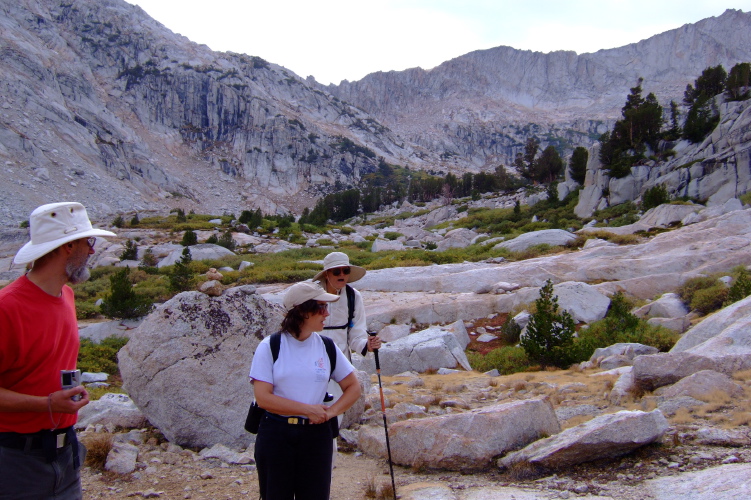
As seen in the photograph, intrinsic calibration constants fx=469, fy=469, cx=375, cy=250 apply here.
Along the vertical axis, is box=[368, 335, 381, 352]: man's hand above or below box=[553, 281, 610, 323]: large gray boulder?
above

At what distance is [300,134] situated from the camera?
119 metres

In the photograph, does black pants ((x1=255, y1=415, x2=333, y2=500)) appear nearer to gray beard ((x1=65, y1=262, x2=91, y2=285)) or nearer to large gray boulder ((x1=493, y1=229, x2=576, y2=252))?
gray beard ((x1=65, y1=262, x2=91, y2=285))

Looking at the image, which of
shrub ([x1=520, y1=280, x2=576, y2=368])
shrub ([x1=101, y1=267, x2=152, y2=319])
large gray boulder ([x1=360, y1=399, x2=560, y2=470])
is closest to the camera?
large gray boulder ([x1=360, y1=399, x2=560, y2=470])

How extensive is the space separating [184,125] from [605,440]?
119190mm

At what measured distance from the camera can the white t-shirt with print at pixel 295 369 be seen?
308 cm

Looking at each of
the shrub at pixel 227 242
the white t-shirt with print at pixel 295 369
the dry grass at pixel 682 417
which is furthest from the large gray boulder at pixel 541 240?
the white t-shirt with print at pixel 295 369

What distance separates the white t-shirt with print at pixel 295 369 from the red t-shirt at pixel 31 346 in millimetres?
1085

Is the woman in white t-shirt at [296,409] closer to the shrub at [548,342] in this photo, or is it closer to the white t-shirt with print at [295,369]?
the white t-shirt with print at [295,369]

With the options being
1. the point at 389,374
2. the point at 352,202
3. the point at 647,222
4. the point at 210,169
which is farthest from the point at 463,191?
the point at 389,374

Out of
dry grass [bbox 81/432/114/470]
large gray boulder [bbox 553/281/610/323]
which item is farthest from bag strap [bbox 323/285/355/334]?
large gray boulder [bbox 553/281/610/323]

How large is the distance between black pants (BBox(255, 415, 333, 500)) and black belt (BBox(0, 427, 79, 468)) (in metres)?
1.08

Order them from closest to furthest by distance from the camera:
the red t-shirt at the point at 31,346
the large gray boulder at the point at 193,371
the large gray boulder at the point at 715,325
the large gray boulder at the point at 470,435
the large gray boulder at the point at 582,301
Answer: the red t-shirt at the point at 31,346
the large gray boulder at the point at 470,435
the large gray boulder at the point at 193,371
the large gray boulder at the point at 715,325
the large gray boulder at the point at 582,301

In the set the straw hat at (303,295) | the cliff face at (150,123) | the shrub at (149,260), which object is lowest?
the shrub at (149,260)

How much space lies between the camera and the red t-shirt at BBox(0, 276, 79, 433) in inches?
95.0
